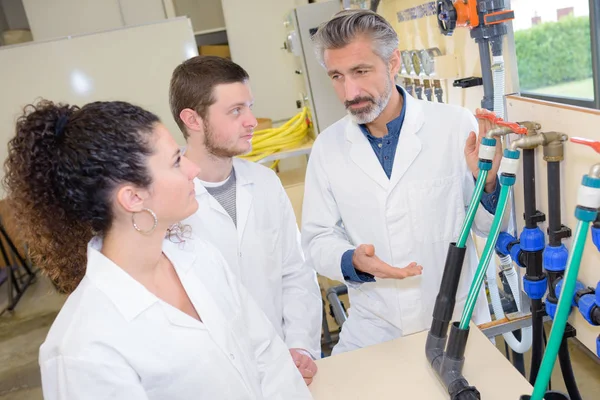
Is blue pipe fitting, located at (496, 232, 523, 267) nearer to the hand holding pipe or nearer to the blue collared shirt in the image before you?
the blue collared shirt

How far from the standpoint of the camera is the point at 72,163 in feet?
2.64

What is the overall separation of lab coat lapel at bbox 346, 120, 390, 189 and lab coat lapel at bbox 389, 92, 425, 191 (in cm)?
3

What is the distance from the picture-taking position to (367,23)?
1235 millimetres

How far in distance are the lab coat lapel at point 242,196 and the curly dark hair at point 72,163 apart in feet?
1.65

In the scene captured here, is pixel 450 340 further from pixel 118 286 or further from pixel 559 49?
pixel 559 49

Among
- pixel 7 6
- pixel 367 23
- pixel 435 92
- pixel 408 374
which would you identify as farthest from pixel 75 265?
pixel 7 6

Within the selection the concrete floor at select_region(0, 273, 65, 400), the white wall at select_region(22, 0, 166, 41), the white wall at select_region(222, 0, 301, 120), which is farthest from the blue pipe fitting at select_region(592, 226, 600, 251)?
the white wall at select_region(22, 0, 166, 41)

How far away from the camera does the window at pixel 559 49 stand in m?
2.15

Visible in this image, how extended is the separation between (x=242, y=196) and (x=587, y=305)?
2.75ft

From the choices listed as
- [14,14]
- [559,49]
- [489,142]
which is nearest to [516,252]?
[489,142]

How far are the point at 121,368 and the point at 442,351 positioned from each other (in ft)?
2.09

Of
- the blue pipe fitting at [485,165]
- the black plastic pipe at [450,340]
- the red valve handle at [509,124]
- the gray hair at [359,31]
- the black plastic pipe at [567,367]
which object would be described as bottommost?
the black plastic pipe at [567,367]

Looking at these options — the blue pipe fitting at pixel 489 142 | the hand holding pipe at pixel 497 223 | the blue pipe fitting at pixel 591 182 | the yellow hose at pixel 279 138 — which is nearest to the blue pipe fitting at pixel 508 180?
the hand holding pipe at pixel 497 223

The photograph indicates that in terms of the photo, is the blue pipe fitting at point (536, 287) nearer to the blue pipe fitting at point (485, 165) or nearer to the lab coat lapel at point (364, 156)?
the blue pipe fitting at point (485, 165)
